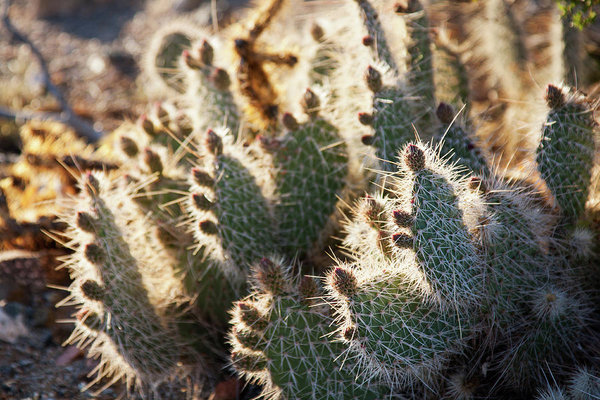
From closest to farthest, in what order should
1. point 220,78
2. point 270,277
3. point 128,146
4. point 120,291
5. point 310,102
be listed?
1. point 270,277
2. point 120,291
3. point 310,102
4. point 220,78
5. point 128,146

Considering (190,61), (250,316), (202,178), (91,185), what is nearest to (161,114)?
(190,61)

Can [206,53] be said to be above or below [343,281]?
above

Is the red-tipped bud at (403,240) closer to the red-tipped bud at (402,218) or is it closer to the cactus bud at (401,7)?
the red-tipped bud at (402,218)

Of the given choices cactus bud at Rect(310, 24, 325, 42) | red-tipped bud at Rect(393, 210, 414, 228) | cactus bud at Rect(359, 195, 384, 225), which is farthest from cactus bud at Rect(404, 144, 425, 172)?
cactus bud at Rect(310, 24, 325, 42)

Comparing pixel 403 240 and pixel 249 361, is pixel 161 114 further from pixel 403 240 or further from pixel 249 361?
pixel 403 240

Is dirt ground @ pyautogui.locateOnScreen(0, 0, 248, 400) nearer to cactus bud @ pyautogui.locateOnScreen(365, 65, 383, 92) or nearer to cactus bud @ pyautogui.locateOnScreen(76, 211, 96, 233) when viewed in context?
cactus bud @ pyautogui.locateOnScreen(76, 211, 96, 233)

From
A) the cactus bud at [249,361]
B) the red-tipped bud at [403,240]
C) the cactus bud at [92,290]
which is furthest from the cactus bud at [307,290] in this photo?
the cactus bud at [92,290]

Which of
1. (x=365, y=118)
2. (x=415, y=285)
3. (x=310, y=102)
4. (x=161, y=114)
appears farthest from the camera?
(x=161, y=114)
